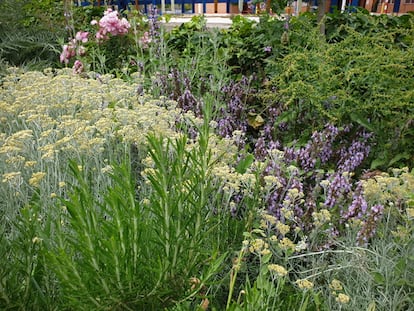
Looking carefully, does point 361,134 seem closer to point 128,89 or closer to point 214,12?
point 128,89

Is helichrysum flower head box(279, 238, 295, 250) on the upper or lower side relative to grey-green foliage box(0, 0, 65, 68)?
lower

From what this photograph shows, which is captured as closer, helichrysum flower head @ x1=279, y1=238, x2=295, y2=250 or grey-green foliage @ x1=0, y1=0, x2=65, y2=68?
helichrysum flower head @ x1=279, y1=238, x2=295, y2=250

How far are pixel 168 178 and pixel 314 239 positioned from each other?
2.81 ft

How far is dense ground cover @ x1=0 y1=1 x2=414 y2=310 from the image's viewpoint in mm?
1028

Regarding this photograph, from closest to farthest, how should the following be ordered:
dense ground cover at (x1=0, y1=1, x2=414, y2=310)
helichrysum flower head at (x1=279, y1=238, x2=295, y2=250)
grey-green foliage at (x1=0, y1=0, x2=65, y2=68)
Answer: dense ground cover at (x1=0, y1=1, x2=414, y2=310), helichrysum flower head at (x1=279, y1=238, x2=295, y2=250), grey-green foliage at (x1=0, y1=0, x2=65, y2=68)

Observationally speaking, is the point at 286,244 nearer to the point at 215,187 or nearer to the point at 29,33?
the point at 215,187

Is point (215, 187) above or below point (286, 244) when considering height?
above

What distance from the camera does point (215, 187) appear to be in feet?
4.47

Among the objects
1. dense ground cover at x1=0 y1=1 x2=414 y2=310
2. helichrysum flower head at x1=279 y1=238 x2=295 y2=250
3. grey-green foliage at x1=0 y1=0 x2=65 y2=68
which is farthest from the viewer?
grey-green foliage at x1=0 y1=0 x2=65 y2=68

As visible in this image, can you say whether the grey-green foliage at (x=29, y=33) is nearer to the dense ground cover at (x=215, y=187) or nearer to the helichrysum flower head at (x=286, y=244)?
the dense ground cover at (x=215, y=187)

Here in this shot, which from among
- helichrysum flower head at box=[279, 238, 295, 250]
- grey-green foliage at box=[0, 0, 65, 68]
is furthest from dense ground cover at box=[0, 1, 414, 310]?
grey-green foliage at box=[0, 0, 65, 68]

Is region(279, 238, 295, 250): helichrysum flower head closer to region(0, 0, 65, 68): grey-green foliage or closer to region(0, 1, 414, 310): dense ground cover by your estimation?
region(0, 1, 414, 310): dense ground cover

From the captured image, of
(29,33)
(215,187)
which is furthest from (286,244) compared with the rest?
(29,33)

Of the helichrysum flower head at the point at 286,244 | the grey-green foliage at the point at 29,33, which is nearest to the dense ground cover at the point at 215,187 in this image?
the helichrysum flower head at the point at 286,244
